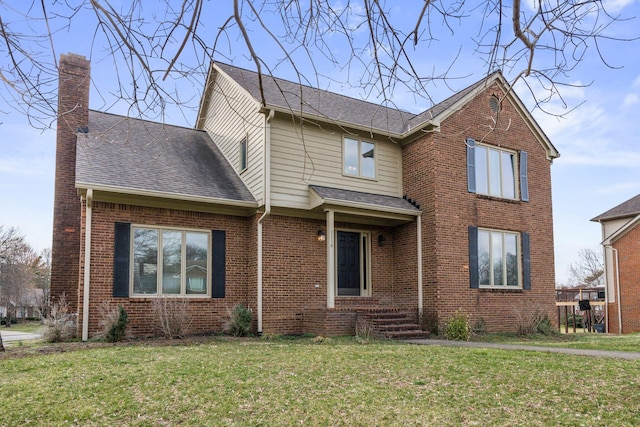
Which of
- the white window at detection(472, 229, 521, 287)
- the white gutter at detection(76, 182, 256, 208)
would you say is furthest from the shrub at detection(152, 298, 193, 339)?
the white window at detection(472, 229, 521, 287)

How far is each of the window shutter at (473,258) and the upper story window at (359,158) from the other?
3.00 m

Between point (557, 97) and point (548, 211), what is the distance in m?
12.7

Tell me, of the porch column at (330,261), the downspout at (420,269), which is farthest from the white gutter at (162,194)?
the downspout at (420,269)

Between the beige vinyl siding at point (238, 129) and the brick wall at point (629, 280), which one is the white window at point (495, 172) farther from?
the brick wall at point (629, 280)

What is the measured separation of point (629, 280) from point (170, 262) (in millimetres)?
18022

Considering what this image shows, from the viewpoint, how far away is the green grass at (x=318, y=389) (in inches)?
206

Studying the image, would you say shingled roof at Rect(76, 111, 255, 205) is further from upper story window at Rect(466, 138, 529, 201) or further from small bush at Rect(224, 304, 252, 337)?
upper story window at Rect(466, 138, 529, 201)

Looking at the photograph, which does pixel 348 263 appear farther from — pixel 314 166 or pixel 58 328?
pixel 58 328

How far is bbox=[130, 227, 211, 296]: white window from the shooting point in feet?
38.2

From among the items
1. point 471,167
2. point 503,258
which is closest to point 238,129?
point 471,167

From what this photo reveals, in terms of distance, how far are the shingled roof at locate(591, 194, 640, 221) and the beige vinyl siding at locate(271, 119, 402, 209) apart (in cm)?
1416

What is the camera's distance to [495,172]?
14672mm

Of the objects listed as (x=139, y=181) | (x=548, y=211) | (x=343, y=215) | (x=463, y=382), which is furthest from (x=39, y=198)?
(x=548, y=211)

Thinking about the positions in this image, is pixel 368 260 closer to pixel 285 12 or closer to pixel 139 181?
pixel 139 181
